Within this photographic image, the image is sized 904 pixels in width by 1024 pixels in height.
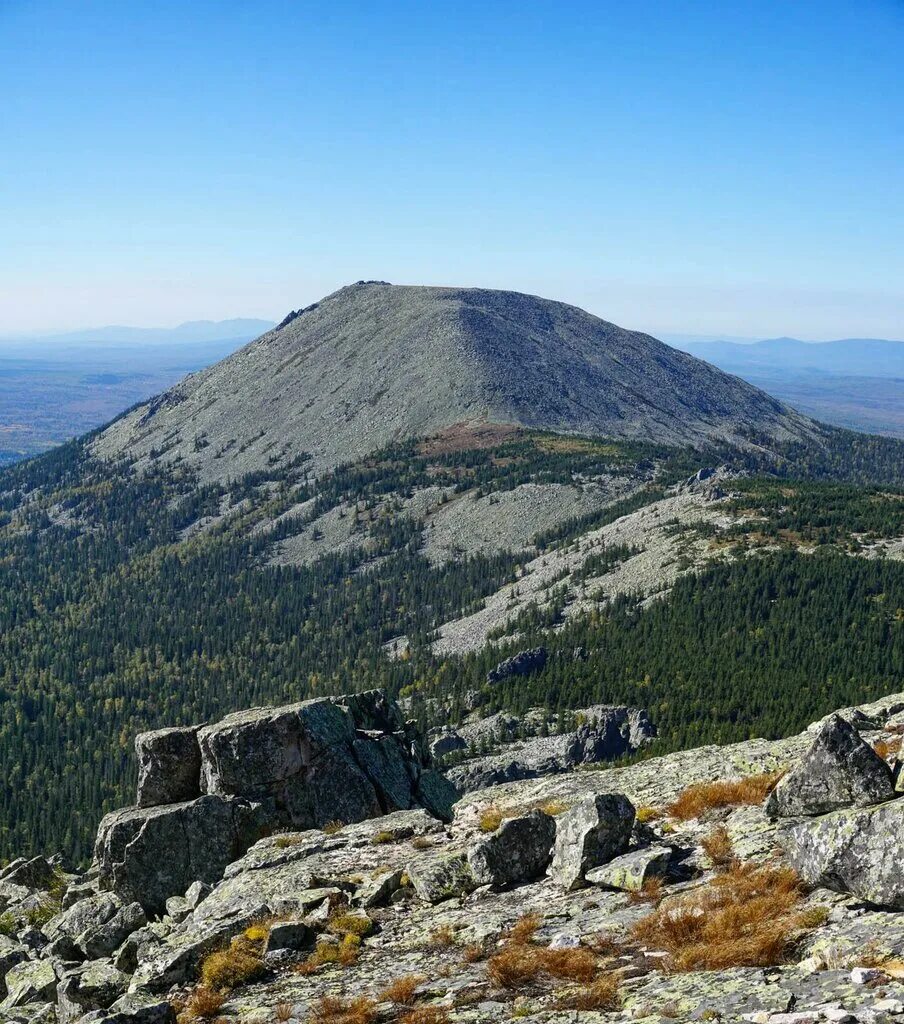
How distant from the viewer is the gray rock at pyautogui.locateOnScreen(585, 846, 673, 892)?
24938 mm

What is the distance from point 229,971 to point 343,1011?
5.00 metres

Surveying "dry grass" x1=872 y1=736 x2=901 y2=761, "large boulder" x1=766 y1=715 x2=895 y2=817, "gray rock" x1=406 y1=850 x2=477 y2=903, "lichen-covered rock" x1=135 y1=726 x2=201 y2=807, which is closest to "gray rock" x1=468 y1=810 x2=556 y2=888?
"gray rock" x1=406 y1=850 x2=477 y2=903

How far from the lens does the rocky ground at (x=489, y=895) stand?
63.6 feet

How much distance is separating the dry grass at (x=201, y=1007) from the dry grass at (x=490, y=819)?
11.4m

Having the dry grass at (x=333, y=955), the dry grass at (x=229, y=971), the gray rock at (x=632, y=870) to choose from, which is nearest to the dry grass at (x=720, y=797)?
the gray rock at (x=632, y=870)

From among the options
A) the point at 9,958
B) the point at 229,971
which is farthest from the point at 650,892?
the point at 9,958

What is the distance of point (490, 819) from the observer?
33.8 metres

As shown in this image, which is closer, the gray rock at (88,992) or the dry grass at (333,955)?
the dry grass at (333,955)

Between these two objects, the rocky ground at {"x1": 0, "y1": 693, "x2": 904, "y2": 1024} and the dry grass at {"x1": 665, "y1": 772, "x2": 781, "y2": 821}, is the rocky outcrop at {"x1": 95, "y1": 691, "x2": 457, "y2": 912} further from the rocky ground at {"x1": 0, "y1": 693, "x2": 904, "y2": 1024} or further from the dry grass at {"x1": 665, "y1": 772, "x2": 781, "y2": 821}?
the dry grass at {"x1": 665, "y1": 772, "x2": 781, "y2": 821}

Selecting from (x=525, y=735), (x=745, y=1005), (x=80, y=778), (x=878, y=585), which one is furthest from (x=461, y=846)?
(x=878, y=585)

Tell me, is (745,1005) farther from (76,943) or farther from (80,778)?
(80,778)

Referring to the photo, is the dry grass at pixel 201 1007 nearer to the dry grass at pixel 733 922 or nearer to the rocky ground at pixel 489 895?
the rocky ground at pixel 489 895

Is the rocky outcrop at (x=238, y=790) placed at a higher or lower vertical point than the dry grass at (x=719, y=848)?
lower

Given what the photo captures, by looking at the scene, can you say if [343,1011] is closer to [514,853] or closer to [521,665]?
[514,853]
